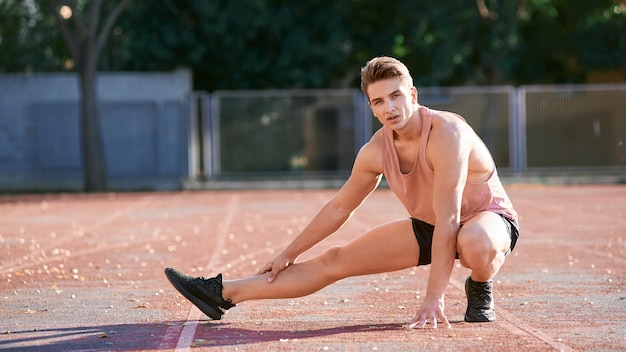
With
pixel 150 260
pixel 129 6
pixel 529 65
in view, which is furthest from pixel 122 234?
pixel 529 65

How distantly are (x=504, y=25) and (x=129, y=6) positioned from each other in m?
11.8

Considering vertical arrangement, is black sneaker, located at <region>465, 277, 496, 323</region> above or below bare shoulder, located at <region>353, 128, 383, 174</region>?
below

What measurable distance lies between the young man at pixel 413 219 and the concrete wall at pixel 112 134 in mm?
25758

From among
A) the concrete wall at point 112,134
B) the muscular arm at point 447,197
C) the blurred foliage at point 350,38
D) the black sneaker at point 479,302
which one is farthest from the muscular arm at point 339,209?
the blurred foliage at point 350,38

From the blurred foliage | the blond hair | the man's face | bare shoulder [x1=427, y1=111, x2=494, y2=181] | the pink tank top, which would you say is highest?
the blurred foliage

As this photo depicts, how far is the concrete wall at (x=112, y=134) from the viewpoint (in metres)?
33.0

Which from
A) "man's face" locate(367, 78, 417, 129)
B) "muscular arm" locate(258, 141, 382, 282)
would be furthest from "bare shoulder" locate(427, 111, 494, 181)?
"muscular arm" locate(258, 141, 382, 282)

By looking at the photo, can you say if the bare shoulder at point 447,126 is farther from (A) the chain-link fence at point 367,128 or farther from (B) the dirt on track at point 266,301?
(A) the chain-link fence at point 367,128

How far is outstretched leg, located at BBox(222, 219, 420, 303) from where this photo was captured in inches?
270

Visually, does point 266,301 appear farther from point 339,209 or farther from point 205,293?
point 339,209

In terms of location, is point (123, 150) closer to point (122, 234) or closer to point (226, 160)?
point (226, 160)

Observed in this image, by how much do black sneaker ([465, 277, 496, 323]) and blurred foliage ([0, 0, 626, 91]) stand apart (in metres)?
27.2

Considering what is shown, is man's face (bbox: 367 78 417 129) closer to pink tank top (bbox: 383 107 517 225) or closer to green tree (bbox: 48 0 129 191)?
pink tank top (bbox: 383 107 517 225)

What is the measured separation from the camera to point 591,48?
34.8 meters
